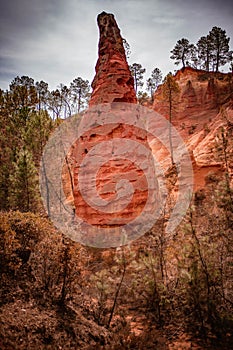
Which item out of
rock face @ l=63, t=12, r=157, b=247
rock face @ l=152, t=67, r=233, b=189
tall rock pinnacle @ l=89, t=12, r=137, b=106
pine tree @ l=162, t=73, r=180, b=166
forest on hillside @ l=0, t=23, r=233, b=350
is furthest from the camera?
rock face @ l=152, t=67, r=233, b=189

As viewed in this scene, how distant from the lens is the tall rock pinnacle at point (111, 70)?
22.1 meters

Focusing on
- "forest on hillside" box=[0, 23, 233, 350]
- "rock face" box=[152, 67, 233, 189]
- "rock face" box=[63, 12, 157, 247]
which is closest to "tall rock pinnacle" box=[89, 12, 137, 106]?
"rock face" box=[63, 12, 157, 247]

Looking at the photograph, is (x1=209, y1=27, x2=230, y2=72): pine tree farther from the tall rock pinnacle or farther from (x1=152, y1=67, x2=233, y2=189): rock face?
the tall rock pinnacle

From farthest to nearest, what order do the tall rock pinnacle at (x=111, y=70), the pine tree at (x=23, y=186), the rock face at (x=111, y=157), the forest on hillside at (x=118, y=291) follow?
the tall rock pinnacle at (x=111, y=70) → the pine tree at (x=23, y=186) → the rock face at (x=111, y=157) → the forest on hillside at (x=118, y=291)

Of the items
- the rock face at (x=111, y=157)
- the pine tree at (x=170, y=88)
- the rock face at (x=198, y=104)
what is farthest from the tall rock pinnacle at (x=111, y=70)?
the rock face at (x=198, y=104)

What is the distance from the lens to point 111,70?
75.2 feet

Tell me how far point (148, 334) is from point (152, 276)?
1989mm

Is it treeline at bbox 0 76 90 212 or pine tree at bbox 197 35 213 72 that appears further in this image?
pine tree at bbox 197 35 213 72

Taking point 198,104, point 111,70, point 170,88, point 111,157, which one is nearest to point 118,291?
point 111,157

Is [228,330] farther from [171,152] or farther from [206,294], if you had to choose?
[171,152]

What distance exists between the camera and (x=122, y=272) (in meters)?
9.29

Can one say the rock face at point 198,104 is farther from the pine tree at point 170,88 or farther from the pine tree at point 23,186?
the pine tree at point 23,186

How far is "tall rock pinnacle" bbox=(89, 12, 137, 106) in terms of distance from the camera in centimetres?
2212

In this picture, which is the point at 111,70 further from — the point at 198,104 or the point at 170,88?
the point at 198,104
